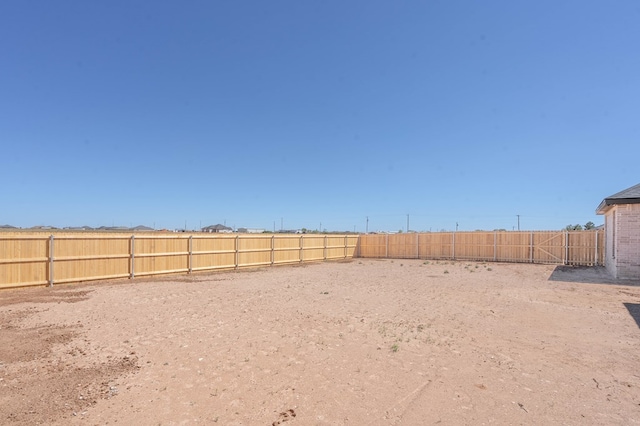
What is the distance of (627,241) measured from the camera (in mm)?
13180

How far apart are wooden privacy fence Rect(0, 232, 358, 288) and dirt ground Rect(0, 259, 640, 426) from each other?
181cm

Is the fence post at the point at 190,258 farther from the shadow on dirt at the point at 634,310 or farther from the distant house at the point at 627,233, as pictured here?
the distant house at the point at 627,233

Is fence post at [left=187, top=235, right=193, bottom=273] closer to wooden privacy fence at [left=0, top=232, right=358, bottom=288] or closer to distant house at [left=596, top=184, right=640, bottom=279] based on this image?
wooden privacy fence at [left=0, top=232, right=358, bottom=288]

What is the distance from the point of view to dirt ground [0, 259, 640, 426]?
136 inches

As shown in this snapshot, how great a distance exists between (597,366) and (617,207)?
39.9 feet

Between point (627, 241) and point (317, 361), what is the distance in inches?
564

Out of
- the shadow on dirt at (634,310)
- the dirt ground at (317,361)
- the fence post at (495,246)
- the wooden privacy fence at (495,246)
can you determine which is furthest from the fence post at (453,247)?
the shadow on dirt at (634,310)

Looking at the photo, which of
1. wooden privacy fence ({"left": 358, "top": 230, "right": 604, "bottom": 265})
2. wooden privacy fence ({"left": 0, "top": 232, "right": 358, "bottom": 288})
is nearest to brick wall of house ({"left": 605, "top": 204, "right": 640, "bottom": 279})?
wooden privacy fence ({"left": 358, "top": 230, "right": 604, "bottom": 265})

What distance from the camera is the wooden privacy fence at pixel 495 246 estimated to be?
2022cm

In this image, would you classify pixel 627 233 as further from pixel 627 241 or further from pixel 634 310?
pixel 634 310

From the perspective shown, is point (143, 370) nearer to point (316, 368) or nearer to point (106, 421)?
point (106, 421)

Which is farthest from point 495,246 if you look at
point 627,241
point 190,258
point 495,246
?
point 190,258

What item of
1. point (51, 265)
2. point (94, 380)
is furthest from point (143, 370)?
point (51, 265)

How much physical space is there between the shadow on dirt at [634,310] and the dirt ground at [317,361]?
0.02 metres
